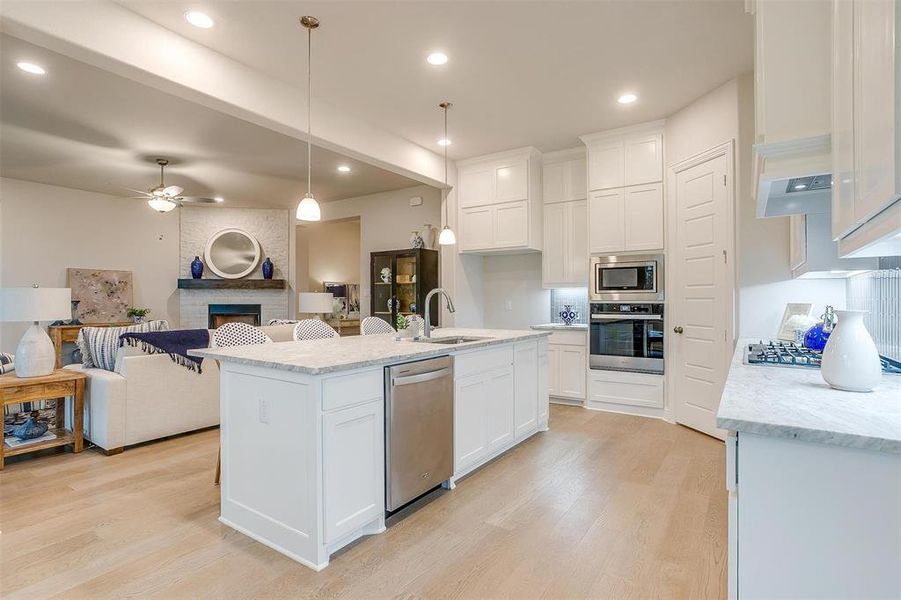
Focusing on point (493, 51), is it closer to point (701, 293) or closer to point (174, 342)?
point (701, 293)

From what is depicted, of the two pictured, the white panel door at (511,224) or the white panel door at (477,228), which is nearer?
the white panel door at (511,224)

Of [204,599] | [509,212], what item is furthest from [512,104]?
[204,599]

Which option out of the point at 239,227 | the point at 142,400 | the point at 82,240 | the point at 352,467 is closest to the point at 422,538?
the point at 352,467

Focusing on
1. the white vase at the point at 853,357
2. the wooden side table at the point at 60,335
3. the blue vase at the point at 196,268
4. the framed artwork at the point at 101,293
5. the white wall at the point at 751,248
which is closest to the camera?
the white vase at the point at 853,357

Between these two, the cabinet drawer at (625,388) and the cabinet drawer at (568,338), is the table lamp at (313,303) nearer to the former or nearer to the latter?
the cabinet drawer at (568,338)

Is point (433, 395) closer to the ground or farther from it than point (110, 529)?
farther from it

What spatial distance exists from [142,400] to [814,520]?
4194 millimetres

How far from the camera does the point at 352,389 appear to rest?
2158 millimetres

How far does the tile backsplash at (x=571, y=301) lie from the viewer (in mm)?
5441

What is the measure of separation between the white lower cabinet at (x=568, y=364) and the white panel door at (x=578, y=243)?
63cm

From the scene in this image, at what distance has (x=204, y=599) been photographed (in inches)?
71.4

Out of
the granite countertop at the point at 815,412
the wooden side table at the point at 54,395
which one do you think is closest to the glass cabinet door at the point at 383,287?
the wooden side table at the point at 54,395

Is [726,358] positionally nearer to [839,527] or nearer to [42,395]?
[839,527]

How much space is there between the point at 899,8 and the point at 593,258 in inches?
168
